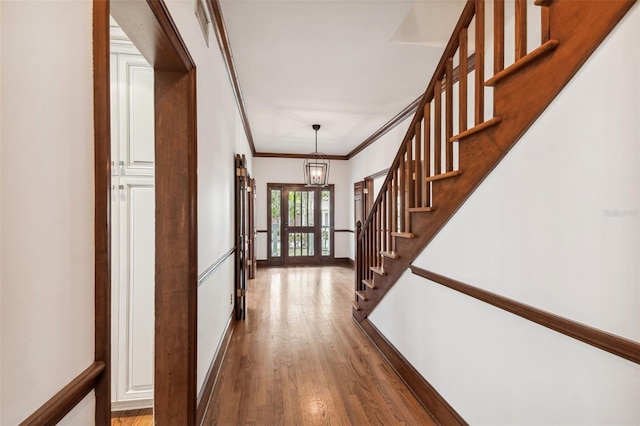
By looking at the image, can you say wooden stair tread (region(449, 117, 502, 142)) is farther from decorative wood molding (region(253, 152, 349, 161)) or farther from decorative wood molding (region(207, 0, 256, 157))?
decorative wood molding (region(253, 152, 349, 161))

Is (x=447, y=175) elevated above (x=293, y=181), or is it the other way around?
(x=293, y=181)

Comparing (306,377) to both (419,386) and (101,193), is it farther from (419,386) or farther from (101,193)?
(101,193)

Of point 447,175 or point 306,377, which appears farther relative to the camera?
point 306,377

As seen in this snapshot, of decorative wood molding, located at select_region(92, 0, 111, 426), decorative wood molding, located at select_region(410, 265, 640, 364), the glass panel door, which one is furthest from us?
the glass panel door

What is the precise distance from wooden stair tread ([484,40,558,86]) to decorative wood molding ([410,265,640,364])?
0.95 m

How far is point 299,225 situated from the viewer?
7504mm

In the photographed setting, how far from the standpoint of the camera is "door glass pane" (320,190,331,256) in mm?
7613

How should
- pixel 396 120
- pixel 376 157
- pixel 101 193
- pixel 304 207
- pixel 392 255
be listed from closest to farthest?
pixel 101 193
pixel 392 255
pixel 396 120
pixel 376 157
pixel 304 207

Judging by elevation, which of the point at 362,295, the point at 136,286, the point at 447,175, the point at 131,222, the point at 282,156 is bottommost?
Result: the point at 362,295

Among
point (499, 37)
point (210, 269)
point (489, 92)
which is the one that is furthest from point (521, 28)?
point (210, 269)

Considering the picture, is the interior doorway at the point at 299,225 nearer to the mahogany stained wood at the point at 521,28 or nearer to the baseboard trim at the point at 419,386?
the baseboard trim at the point at 419,386

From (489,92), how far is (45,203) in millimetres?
2930

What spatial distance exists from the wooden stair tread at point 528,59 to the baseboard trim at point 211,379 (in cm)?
231

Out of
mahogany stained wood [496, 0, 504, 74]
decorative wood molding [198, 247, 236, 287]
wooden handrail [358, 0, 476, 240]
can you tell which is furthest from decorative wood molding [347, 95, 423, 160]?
decorative wood molding [198, 247, 236, 287]
